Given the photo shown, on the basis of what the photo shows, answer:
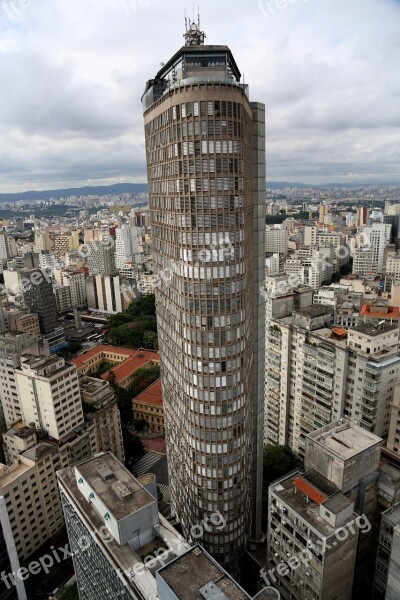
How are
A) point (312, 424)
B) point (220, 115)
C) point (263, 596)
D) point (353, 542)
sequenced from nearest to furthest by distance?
point (263, 596), point (220, 115), point (353, 542), point (312, 424)

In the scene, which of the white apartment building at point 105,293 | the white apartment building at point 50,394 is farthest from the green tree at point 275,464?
the white apartment building at point 105,293

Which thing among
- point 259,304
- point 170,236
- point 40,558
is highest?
point 170,236

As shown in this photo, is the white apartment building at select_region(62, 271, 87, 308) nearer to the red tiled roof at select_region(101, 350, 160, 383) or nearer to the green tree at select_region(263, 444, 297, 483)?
the red tiled roof at select_region(101, 350, 160, 383)

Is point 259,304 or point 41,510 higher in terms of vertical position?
point 259,304

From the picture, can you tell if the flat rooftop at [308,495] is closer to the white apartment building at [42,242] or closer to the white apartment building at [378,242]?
the white apartment building at [378,242]

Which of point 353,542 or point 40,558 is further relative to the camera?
point 40,558

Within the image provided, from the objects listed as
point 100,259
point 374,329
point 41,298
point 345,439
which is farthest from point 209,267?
point 100,259

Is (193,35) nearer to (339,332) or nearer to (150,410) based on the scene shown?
(339,332)

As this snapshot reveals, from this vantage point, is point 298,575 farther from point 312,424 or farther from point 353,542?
point 312,424

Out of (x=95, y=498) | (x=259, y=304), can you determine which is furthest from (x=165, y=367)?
(x=95, y=498)
